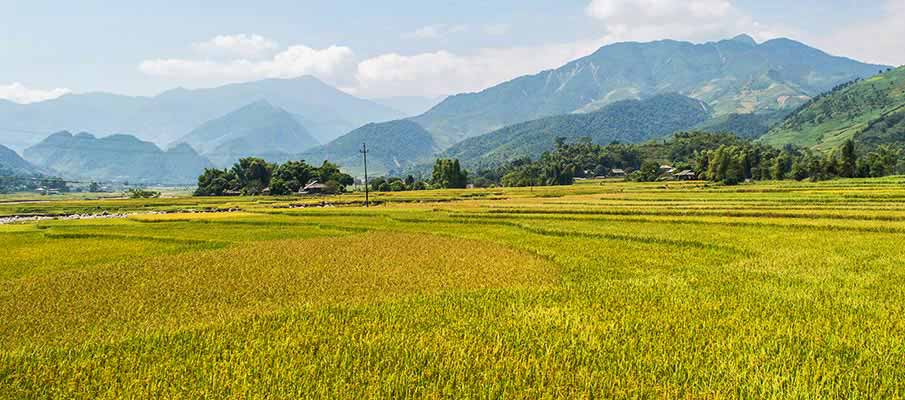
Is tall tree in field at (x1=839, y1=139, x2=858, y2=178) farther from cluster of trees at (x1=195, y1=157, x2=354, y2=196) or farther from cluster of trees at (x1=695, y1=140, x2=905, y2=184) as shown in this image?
cluster of trees at (x1=195, y1=157, x2=354, y2=196)

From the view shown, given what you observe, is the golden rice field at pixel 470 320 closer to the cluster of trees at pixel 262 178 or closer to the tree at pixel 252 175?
the cluster of trees at pixel 262 178

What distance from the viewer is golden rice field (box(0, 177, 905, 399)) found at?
7.17m

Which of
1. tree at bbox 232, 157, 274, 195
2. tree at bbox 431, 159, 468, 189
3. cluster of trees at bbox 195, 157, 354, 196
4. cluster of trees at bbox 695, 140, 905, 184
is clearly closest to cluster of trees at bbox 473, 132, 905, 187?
cluster of trees at bbox 695, 140, 905, 184

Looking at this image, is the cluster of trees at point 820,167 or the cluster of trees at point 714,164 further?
the cluster of trees at point 714,164

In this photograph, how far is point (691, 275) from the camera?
14547 mm

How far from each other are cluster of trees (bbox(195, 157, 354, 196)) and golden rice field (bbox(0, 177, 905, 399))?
9598 centimetres

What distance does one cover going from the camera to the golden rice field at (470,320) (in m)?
7.17

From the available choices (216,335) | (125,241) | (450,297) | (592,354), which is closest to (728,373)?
(592,354)

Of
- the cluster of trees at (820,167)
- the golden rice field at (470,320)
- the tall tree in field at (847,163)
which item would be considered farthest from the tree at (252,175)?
the tall tree in field at (847,163)

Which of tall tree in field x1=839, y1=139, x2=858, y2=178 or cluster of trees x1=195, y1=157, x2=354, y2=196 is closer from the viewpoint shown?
tall tree in field x1=839, y1=139, x2=858, y2=178

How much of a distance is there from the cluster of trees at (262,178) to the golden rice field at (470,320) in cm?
9598

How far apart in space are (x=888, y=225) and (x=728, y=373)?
2304cm

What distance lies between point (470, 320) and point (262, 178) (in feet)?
407

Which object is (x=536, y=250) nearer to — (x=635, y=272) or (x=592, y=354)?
(x=635, y=272)
